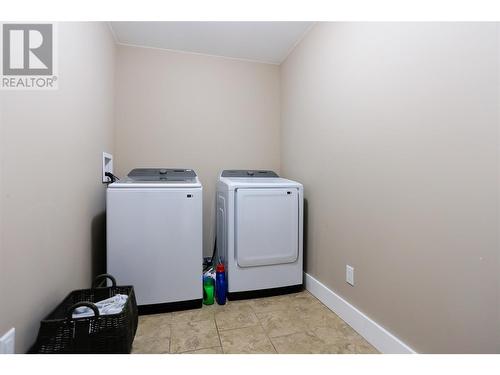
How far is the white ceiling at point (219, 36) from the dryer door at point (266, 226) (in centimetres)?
137

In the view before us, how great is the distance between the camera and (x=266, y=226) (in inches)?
77.3

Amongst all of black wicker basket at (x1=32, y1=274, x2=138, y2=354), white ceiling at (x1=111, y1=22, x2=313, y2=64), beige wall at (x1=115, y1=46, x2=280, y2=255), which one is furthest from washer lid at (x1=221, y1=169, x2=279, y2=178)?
black wicker basket at (x1=32, y1=274, x2=138, y2=354)

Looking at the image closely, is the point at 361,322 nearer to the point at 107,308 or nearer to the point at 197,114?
the point at 107,308

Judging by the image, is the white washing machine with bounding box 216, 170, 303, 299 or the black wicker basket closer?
the black wicker basket

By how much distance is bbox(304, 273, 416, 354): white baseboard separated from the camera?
1279mm

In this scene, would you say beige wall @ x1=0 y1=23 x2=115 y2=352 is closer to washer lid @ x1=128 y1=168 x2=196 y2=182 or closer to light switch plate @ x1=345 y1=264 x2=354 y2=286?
washer lid @ x1=128 y1=168 x2=196 y2=182

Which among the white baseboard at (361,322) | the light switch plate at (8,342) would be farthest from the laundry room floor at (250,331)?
the light switch plate at (8,342)

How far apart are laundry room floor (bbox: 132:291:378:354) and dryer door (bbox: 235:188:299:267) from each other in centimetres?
35

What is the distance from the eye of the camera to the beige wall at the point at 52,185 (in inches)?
36.8

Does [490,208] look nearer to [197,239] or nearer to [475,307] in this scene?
[475,307]

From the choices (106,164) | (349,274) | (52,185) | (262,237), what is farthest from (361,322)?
(106,164)

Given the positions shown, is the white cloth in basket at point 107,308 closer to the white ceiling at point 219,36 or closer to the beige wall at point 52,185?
the beige wall at point 52,185

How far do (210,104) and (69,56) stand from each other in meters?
1.32
